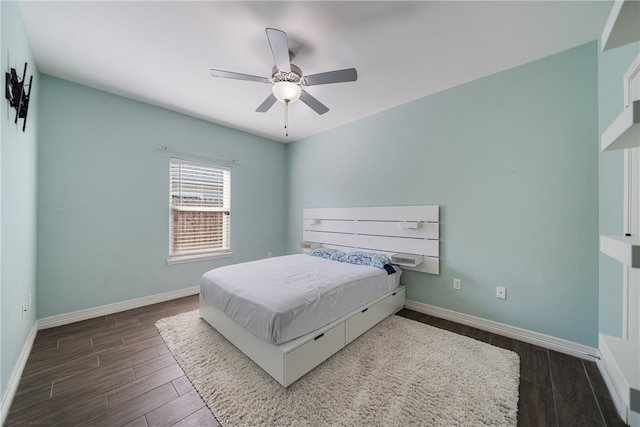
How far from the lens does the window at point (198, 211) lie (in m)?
3.51

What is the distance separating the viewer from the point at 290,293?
6.35ft

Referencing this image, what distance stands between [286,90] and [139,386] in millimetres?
2504

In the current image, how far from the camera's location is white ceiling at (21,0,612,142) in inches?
68.0

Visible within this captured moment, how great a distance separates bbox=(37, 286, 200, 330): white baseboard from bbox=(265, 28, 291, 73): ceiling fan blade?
3.20 meters

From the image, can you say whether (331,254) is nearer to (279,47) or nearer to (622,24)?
(279,47)

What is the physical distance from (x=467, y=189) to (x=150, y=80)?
11.9 ft

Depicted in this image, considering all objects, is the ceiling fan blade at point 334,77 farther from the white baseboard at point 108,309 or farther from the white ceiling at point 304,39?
the white baseboard at point 108,309

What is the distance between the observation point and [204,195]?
382 centimetres

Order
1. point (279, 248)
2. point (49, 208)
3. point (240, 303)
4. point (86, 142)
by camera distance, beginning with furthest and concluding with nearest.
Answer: point (279, 248)
point (86, 142)
point (49, 208)
point (240, 303)

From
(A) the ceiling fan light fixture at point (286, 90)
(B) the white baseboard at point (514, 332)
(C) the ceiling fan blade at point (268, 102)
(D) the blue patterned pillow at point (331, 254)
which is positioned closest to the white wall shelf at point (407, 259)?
(B) the white baseboard at point (514, 332)

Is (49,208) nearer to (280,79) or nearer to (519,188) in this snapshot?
(280,79)

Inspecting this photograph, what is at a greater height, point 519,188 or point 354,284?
point 519,188

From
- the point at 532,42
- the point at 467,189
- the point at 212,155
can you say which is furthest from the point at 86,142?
the point at 532,42

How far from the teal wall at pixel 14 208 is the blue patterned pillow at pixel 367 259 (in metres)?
2.86
